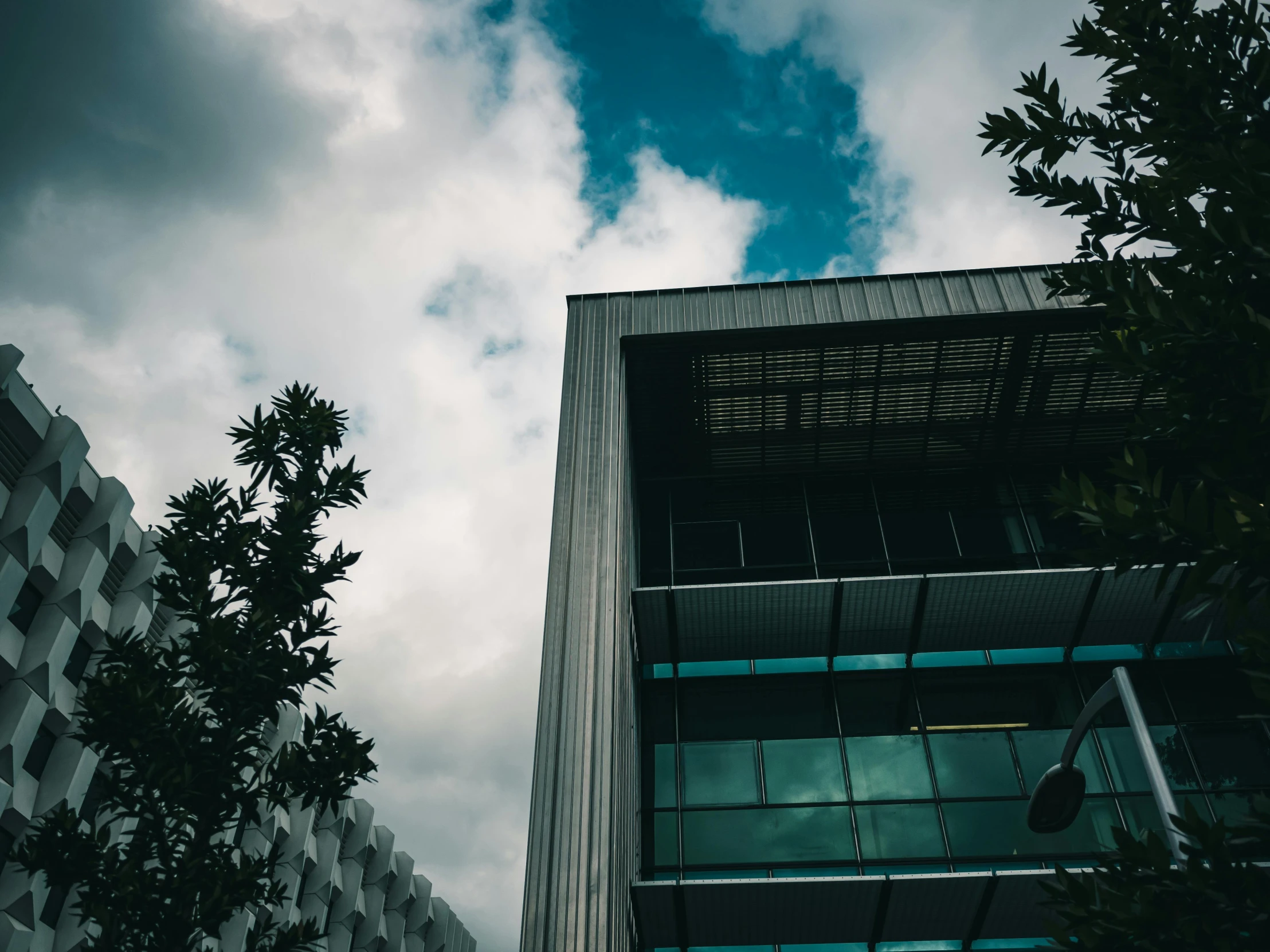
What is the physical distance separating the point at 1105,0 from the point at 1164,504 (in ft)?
13.0

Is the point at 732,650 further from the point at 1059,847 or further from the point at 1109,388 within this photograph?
the point at 1109,388

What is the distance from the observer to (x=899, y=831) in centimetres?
1706

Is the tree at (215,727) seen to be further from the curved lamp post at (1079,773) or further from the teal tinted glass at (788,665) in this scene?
the teal tinted glass at (788,665)

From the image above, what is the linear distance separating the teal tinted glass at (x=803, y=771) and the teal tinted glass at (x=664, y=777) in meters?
1.93

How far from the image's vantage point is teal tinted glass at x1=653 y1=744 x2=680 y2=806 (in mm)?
17953

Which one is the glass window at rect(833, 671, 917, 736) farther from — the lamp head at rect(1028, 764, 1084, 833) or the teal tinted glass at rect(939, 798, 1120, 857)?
the lamp head at rect(1028, 764, 1084, 833)

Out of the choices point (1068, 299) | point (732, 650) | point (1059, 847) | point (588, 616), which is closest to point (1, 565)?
point (588, 616)

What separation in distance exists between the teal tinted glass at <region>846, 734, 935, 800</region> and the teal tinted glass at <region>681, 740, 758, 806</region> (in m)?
2.10

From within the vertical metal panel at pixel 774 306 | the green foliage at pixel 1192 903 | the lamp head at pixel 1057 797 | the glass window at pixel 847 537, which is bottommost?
the green foliage at pixel 1192 903

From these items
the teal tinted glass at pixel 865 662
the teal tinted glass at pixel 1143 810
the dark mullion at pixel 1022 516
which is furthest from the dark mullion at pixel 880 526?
the teal tinted glass at pixel 1143 810

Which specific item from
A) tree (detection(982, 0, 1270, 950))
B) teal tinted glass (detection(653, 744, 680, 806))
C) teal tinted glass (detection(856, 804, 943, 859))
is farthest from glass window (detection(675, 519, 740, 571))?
tree (detection(982, 0, 1270, 950))

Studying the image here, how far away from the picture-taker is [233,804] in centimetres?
789

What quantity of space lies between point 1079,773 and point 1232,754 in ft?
44.1

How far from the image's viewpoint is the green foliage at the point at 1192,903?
14.4ft
